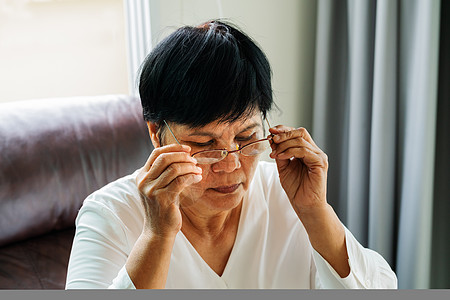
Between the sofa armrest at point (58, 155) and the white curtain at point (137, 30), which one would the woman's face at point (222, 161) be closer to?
the sofa armrest at point (58, 155)

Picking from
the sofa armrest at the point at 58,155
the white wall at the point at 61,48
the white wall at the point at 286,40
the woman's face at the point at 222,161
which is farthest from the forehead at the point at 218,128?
the white wall at the point at 61,48

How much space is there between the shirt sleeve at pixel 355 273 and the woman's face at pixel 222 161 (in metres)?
0.23

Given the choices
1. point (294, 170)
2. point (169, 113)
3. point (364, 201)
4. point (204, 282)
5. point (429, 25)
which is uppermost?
point (429, 25)

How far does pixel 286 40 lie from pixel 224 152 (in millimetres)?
1446

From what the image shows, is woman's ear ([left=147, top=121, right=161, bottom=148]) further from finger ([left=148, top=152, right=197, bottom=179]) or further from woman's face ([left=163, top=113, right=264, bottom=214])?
finger ([left=148, top=152, right=197, bottom=179])

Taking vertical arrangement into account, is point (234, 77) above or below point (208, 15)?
below

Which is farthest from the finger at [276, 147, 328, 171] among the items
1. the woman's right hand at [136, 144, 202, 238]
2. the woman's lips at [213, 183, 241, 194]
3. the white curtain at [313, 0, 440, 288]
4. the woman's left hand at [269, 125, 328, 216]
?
the white curtain at [313, 0, 440, 288]

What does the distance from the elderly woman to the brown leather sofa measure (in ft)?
1.09

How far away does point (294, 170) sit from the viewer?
106cm

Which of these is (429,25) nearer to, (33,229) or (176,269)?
(176,269)

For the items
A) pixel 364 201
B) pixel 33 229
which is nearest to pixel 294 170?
pixel 33 229

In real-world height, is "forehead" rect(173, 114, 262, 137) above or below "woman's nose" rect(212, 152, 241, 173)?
above

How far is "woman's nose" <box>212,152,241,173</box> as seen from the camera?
3.04 ft

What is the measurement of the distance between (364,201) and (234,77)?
1.32m
